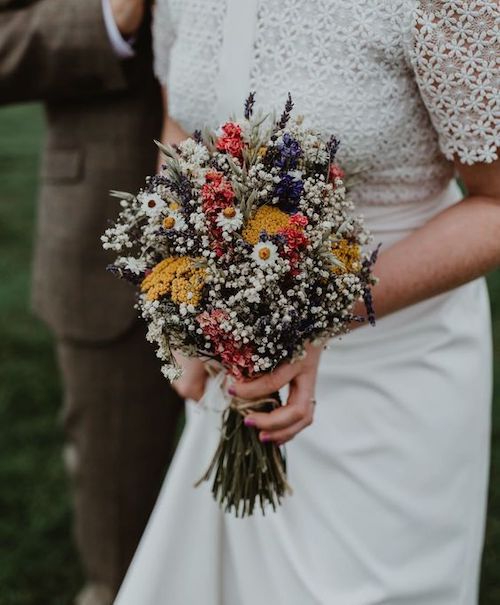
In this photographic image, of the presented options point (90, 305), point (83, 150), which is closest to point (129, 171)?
point (83, 150)

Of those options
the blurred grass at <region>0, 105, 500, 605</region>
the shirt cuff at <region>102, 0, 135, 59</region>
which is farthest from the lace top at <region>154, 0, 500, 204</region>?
the blurred grass at <region>0, 105, 500, 605</region>

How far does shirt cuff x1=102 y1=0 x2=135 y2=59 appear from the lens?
2656 mm

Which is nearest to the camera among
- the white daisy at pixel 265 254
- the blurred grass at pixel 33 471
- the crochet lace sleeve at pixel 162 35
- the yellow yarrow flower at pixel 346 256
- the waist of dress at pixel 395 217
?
the white daisy at pixel 265 254

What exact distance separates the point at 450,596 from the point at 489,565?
1536 mm

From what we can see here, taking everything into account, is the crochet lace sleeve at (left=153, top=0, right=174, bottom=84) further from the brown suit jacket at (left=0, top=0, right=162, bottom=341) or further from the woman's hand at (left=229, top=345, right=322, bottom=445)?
the woman's hand at (left=229, top=345, right=322, bottom=445)

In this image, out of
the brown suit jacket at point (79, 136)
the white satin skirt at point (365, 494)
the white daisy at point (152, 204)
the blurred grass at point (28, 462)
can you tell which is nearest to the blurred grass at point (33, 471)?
the blurred grass at point (28, 462)

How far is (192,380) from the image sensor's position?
2180mm

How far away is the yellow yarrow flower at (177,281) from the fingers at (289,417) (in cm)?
42

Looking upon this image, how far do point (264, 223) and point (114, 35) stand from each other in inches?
53.8

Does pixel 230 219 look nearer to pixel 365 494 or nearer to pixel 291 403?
pixel 291 403

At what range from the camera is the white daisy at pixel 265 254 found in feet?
4.95

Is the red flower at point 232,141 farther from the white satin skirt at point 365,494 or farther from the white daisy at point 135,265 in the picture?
the white satin skirt at point 365,494

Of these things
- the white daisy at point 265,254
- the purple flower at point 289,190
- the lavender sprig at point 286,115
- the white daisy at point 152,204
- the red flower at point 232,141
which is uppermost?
the lavender sprig at point 286,115

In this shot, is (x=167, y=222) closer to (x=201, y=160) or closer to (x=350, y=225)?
(x=201, y=160)
